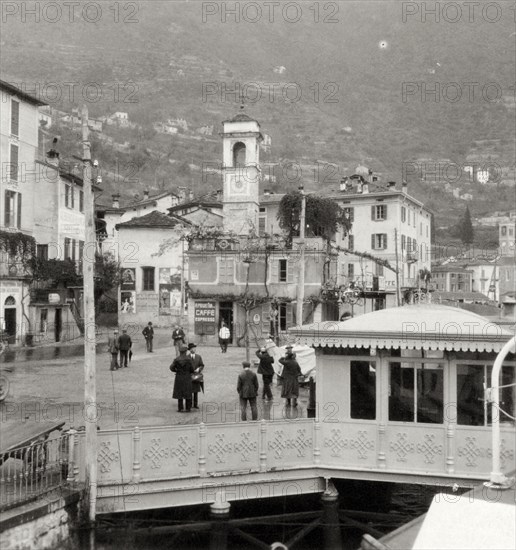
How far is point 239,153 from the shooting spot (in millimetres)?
54781

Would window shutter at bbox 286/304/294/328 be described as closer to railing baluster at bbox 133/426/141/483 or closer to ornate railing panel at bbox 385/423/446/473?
ornate railing panel at bbox 385/423/446/473

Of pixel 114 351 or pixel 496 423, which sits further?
pixel 114 351

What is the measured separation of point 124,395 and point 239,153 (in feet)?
115

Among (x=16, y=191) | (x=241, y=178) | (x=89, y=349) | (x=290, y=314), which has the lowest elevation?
(x=89, y=349)

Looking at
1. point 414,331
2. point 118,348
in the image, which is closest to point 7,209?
point 118,348

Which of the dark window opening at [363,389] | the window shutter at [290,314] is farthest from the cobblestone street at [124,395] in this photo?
the window shutter at [290,314]

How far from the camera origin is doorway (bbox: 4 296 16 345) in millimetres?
41312

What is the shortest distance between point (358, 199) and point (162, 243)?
22.0m

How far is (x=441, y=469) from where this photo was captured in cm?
1361

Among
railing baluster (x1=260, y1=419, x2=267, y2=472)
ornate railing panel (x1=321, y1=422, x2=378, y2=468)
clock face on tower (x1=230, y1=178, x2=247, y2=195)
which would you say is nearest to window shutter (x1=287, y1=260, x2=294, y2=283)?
clock face on tower (x1=230, y1=178, x2=247, y2=195)

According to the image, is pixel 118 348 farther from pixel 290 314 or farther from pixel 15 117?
pixel 15 117

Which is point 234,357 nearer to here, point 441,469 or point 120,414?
point 120,414

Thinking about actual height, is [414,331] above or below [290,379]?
above

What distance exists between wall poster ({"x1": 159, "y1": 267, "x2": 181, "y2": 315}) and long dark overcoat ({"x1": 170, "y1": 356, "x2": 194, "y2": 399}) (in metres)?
37.1
